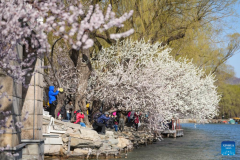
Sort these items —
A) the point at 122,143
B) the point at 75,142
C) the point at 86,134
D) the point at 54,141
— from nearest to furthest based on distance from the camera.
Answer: the point at 54,141 < the point at 75,142 < the point at 86,134 < the point at 122,143

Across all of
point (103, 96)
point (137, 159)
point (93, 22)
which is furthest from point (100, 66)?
point (93, 22)

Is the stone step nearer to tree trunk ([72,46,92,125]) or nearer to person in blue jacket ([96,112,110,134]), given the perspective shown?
person in blue jacket ([96,112,110,134])

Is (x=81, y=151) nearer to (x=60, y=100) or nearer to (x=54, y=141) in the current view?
(x=54, y=141)

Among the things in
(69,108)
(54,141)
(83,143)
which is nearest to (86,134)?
(83,143)

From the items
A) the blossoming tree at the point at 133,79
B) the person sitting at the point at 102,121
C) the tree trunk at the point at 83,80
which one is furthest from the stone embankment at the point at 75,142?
the blossoming tree at the point at 133,79

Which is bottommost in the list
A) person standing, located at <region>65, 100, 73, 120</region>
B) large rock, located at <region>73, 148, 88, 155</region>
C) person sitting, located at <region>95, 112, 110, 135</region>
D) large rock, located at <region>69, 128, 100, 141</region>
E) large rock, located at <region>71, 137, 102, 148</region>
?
large rock, located at <region>73, 148, 88, 155</region>

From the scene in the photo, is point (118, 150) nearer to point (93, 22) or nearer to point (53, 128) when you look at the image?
point (53, 128)

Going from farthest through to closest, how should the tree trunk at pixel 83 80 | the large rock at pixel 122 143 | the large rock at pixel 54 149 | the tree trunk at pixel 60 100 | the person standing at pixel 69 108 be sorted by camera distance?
1. the large rock at pixel 122 143
2. the tree trunk at pixel 83 80
3. the person standing at pixel 69 108
4. the tree trunk at pixel 60 100
5. the large rock at pixel 54 149

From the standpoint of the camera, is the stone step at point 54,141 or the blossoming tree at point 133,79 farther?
the blossoming tree at point 133,79

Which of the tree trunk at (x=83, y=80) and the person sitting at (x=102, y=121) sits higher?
the tree trunk at (x=83, y=80)

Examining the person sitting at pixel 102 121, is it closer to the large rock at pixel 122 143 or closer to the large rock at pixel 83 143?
the large rock at pixel 83 143

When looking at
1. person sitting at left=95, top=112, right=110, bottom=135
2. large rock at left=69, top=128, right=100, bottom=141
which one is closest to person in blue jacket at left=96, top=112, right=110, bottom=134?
person sitting at left=95, top=112, right=110, bottom=135

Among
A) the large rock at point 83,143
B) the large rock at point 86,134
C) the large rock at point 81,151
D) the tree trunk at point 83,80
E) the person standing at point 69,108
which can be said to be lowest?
the large rock at point 81,151

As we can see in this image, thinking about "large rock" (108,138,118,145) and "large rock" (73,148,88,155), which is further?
"large rock" (108,138,118,145)
